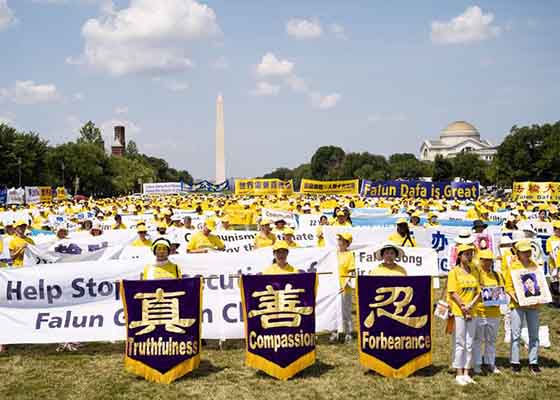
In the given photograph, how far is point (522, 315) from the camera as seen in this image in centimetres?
741

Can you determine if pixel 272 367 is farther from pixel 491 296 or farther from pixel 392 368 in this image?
pixel 491 296

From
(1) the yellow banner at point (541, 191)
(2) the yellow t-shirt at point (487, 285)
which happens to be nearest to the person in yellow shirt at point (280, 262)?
(2) the yellow t-shirt at point (487, 285)

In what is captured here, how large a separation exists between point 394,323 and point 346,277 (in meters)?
1.76

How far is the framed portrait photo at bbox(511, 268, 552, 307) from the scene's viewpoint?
7238 mm

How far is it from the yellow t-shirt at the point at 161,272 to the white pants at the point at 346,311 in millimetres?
2632

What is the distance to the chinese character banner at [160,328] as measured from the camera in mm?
7199

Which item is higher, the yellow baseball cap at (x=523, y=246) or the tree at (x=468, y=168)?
the tree at (x=468, y=168)

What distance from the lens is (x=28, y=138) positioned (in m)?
70.1

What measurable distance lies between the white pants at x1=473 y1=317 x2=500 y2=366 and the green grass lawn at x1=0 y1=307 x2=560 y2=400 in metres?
0.25

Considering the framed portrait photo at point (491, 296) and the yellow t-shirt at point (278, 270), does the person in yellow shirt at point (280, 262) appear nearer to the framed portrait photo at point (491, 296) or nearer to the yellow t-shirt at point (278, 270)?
the yellow t-shirt at point (278, 270)

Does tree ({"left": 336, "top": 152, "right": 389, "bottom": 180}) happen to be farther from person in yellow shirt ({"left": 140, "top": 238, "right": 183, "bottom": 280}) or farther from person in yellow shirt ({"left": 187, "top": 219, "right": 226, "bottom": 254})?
person in yellow shirt ({"left": 140, "top": 238, "right": 183, "bottom": 280})

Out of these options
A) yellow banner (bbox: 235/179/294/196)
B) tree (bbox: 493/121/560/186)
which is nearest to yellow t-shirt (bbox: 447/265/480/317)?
yellow banner (bbox: 235/179/294/196)

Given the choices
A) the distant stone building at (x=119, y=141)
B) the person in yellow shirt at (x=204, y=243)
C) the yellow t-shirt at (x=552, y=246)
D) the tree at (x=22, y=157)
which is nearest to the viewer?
the person in yellow shirt at (x=204, y=243)

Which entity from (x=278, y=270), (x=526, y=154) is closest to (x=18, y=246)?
(x=278, y=270)
